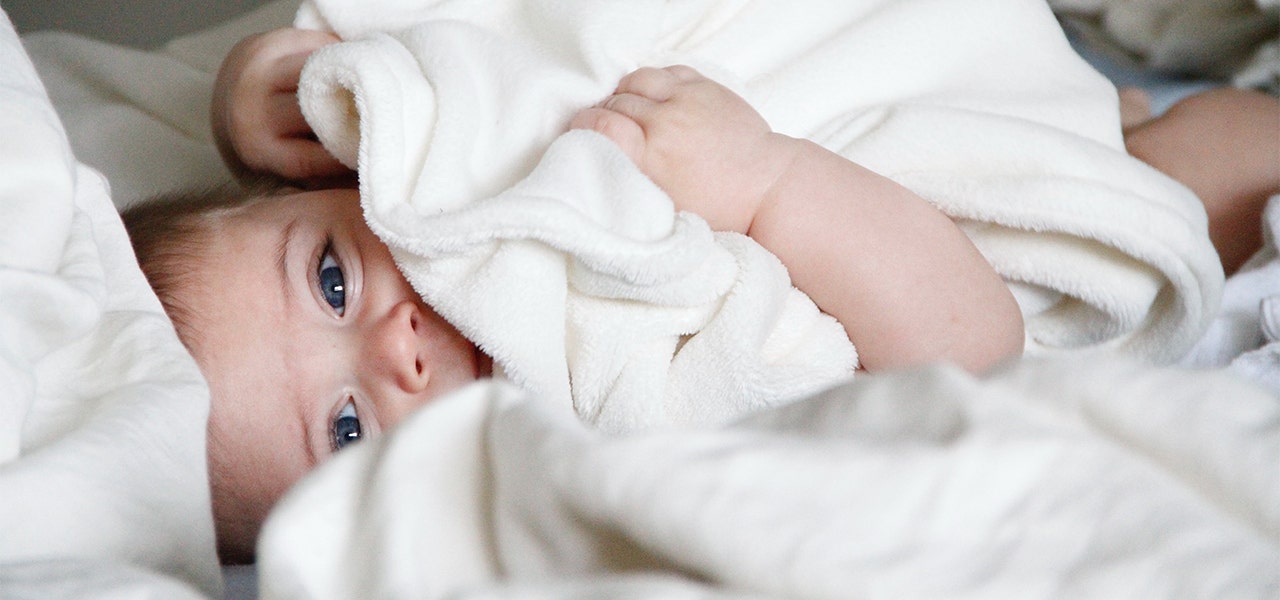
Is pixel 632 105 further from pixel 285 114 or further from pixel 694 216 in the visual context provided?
pixel 285 114

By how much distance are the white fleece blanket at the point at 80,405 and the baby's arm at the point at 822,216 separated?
0.33 metres

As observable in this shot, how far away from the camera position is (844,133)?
34.3 inches

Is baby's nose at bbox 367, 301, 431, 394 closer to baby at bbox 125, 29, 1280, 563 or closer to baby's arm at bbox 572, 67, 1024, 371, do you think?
baby at bbox 125, 29, 1280, 563

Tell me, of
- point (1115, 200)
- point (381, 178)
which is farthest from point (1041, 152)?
point (381, 178)

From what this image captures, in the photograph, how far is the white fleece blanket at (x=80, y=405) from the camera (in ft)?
1.44

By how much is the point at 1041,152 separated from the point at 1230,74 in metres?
0.57

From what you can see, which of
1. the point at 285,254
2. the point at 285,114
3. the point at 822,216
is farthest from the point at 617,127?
the point at 285,114

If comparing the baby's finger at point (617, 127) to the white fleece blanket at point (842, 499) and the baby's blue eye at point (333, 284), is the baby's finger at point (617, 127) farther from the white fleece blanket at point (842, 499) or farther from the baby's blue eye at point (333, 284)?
the white fleece blanket at point (842, 499)

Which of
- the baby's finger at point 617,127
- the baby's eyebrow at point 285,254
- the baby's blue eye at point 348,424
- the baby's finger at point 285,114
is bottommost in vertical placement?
the baby's blue eye at point 348,424

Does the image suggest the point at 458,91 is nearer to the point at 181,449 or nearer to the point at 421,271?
the point at 421,271

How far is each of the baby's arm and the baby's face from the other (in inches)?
8.1

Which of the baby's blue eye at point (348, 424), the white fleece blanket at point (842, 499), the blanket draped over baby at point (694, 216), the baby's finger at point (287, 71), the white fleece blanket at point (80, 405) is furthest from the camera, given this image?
the baby's finger at point (287, 71)

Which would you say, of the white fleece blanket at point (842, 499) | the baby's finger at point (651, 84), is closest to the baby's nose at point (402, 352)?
the baby's finger at point (651, 84)

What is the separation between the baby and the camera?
2.44 ft
